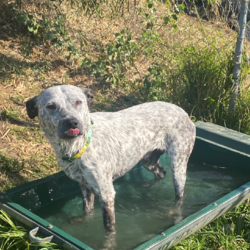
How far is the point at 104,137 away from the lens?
133 inches

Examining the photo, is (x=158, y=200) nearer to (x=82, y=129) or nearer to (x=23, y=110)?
(x=82, y=129)

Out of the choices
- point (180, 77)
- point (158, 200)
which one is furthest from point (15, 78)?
point (158, 200)

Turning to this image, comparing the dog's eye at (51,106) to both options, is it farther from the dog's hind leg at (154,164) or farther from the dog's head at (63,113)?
the dog's hind leg at (154,164)

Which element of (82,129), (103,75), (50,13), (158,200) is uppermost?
(50,13)

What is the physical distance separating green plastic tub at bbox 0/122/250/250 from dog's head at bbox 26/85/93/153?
0.71 meters

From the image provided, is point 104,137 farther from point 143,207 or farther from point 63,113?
point 143,207

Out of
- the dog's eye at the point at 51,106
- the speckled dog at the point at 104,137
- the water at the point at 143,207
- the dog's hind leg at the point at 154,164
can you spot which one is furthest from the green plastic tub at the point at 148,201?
the dog's eye at the point at 51,106

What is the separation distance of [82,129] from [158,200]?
1765 millimetres

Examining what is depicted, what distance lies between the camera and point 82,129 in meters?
2.91

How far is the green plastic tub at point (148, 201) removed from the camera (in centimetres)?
317

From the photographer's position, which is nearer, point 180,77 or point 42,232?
point 42,232

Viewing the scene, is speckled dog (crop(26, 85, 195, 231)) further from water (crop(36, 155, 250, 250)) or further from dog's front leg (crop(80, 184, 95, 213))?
water (crop(36, 155, 250, 250))

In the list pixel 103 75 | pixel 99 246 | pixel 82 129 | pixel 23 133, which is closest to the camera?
pixel 82 129

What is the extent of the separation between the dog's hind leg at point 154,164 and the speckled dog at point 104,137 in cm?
7
